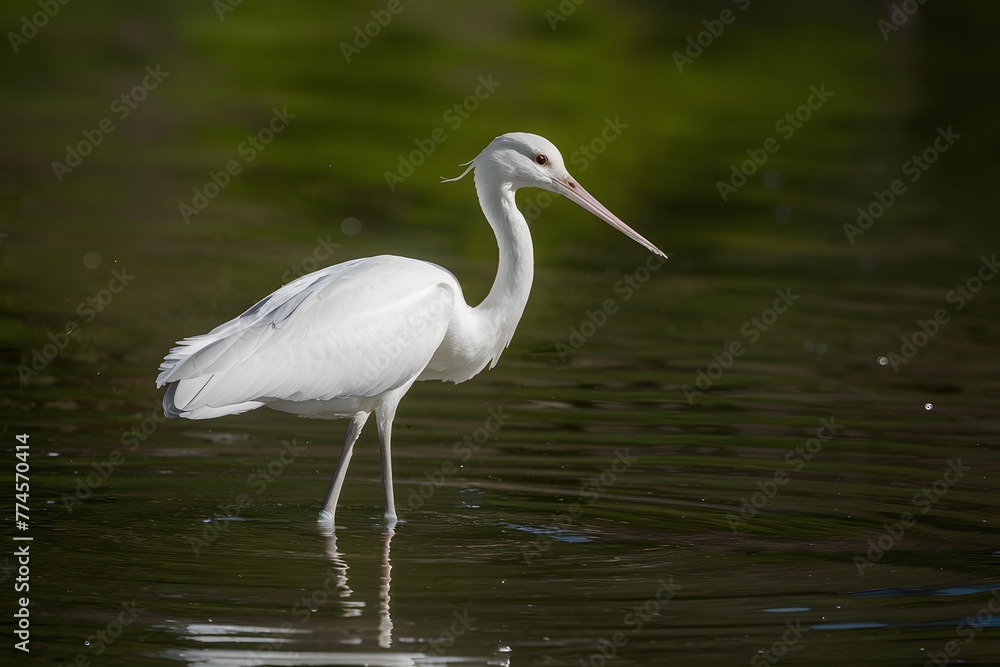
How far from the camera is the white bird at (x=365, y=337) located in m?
8.77

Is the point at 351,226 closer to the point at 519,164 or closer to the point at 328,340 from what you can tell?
the point at 519,164

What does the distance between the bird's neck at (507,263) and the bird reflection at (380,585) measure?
4.86ft

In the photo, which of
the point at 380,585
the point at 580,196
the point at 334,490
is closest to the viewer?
the point at 380,585

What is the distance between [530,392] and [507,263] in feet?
9.47

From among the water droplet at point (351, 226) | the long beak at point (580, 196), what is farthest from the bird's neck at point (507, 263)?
the water droplet at point (351, 226)

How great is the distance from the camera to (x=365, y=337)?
927 cm

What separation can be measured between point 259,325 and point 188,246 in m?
9.43

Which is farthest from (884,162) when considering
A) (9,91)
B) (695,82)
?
(9,91)

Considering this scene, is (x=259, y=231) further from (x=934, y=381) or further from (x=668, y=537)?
(x=668, y=537)

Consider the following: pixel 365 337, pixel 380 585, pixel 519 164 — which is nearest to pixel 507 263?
pixel 519 164

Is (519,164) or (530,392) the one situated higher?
(519,164)

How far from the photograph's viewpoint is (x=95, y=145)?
956 inches

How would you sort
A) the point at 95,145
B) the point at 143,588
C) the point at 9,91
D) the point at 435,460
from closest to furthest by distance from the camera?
the point at 143,588 < the point at 435,460 < the point at 95,145 < the point at 9,91

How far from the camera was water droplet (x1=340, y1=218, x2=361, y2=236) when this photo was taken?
63.5 ft
